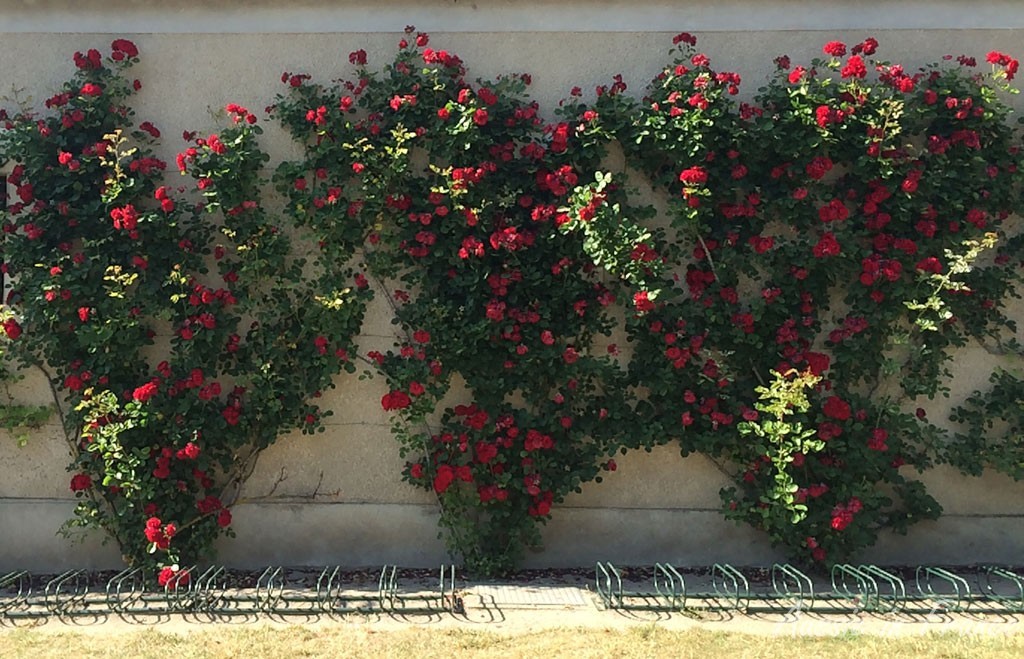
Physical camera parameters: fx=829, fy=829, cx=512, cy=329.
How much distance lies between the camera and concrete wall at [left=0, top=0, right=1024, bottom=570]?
5.44m

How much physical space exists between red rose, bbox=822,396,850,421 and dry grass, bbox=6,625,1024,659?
141 cm

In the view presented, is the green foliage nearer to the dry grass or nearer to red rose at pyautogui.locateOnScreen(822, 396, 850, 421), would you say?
the dry grass

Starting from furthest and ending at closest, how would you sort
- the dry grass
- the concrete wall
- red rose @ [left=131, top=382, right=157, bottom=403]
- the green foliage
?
the concrete wall < the green foliage < red rose @ [left=131, top=382, right=157, bottom=403] < the dry grass

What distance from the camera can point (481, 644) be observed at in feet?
13.2

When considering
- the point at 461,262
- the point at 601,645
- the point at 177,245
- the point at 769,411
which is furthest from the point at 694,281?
the point at 177,245

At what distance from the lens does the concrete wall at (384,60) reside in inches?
214

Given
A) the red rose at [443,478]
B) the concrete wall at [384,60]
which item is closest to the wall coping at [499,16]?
the concrete wall at [384,60]

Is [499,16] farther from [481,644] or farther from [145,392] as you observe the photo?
[481,644]

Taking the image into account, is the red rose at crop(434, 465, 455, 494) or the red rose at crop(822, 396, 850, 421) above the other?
the red rose at crop(822, 396, 850, 421)

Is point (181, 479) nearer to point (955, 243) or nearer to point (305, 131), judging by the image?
point (305, 131)

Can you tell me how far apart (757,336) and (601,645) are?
223cm

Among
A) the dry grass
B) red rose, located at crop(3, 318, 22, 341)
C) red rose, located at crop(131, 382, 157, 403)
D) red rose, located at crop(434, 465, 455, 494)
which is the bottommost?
the dry grass

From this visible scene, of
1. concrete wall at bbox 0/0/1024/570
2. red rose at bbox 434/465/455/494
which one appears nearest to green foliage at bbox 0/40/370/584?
concrete wall at bbox 0/0/1024/570

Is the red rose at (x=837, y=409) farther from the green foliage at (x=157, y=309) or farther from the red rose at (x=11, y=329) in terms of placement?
the red rose at (x=11, y=329)
